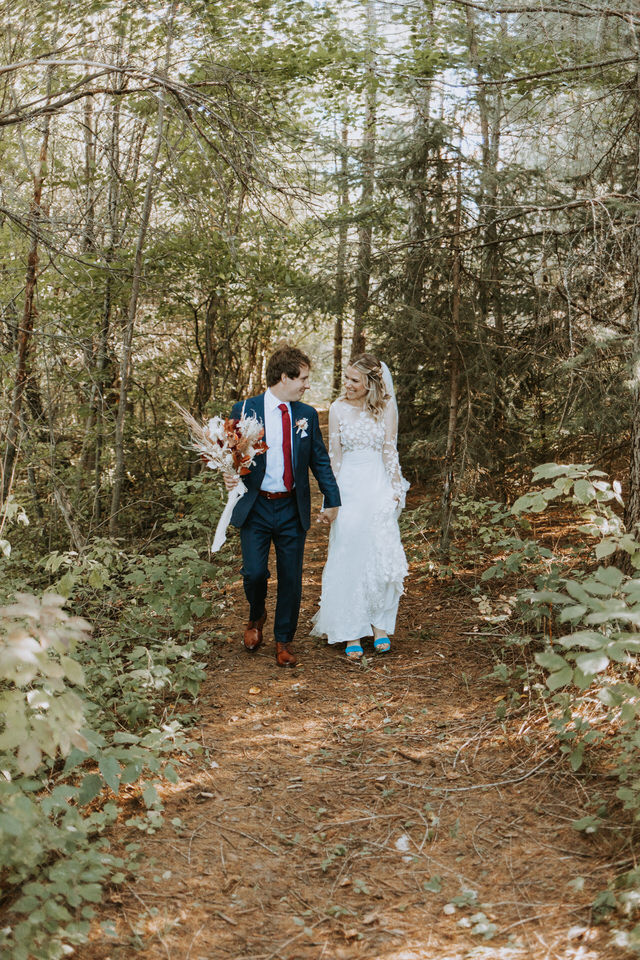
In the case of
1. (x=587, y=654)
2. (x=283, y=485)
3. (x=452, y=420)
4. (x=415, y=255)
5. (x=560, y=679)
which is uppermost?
(x=415, y=255)

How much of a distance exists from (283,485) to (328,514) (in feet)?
1.47

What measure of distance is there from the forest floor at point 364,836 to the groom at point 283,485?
0.67m

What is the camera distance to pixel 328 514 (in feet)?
17.6

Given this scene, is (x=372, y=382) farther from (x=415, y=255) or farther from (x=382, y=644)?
(x=415, y=255)

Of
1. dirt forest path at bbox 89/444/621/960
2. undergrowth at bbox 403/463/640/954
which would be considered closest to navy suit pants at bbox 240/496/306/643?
dirt forest path at bbox 89/444/621/960

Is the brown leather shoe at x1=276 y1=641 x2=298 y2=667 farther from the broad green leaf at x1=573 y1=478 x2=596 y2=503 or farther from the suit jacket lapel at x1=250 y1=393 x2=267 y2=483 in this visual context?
the broad green leaf at x1=573 y1=478 x2=596 y2=503

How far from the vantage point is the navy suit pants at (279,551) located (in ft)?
17.0

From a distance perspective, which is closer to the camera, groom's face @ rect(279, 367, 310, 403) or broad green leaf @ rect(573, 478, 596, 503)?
broad green leaf @ rect(573, 478, 596, 503)

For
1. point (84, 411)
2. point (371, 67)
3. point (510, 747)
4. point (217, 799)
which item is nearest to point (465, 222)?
point (371, 67)

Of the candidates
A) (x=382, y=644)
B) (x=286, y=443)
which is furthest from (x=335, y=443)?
(x=382, y=644)

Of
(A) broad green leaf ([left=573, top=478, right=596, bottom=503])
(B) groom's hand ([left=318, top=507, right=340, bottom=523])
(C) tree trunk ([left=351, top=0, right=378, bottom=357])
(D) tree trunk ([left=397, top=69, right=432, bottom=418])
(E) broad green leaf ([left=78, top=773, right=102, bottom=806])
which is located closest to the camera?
(E) broad green leaf ([left=78, top=773, right=102, bottom=806])

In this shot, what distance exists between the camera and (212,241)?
313 inches

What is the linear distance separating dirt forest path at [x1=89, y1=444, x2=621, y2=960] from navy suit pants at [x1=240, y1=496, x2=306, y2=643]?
0.49 meters

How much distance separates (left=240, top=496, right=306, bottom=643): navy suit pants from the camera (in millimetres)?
5176
